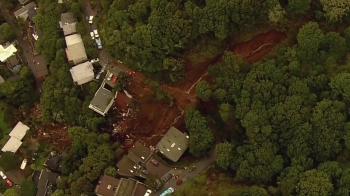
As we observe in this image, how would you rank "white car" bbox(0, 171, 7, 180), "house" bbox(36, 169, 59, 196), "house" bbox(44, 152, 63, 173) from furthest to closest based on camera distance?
"white car" bbox(0, 171, 7, 180), "house" bbox(44, 152, 63, 173), "house" bbox(36, 169, 59, 196)

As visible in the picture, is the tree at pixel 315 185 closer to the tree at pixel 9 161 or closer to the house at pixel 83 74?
the house at pixel 83 74

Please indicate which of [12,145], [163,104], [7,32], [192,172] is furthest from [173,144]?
[7,32]

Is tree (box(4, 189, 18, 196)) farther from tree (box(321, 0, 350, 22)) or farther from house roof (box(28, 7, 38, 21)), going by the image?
tree (box(321, 0, 350, 22))

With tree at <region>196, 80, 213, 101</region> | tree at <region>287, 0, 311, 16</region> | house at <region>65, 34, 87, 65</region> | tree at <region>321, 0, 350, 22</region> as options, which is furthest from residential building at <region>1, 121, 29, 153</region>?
tree at <region>321, 0, 350, 22</region>

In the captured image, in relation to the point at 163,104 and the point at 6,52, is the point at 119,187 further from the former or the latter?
the point at 6,52

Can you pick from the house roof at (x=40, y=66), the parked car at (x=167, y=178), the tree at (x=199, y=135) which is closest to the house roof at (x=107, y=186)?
the parked car at (x=167, y=178)

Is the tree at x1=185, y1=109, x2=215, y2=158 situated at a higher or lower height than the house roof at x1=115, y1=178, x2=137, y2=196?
higher

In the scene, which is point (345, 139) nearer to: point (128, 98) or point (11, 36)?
point (128, 98)
